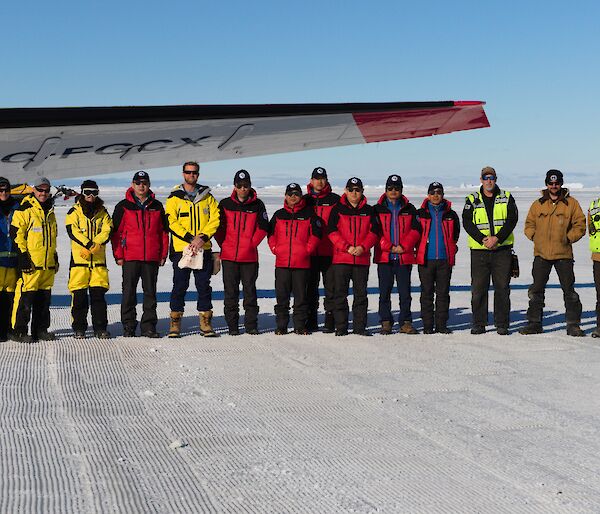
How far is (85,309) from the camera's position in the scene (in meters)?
8.12

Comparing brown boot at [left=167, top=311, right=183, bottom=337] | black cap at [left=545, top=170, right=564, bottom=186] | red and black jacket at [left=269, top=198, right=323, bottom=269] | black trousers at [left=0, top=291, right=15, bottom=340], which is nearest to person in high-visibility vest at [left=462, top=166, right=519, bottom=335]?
black cap at [left=545, top=170, right=564, bottom=186]

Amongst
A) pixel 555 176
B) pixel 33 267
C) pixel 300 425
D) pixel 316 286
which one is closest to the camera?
pixel 300 425

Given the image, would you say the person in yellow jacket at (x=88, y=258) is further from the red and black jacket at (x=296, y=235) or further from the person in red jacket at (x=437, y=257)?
the person in red jacket at (x=437, y=257)

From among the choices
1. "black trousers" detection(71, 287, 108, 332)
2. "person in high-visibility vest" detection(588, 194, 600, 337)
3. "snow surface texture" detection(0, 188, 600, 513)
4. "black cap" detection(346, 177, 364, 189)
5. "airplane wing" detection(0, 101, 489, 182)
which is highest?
"airplane wing" detection(0, 101, 489, 182)

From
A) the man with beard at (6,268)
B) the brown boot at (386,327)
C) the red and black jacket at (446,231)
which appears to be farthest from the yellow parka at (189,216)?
the red and black jacket at (446,231)

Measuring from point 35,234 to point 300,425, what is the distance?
4447 millimetres

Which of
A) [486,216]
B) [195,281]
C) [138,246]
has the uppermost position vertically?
[486,216]

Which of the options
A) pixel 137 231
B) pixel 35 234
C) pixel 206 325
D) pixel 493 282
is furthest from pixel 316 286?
pixel 35 234

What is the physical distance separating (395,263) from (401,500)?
17.6 ft

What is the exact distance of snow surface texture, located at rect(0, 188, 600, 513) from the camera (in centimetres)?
353

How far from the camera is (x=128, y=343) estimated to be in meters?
7.78

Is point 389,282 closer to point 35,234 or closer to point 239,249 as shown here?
point 239,249

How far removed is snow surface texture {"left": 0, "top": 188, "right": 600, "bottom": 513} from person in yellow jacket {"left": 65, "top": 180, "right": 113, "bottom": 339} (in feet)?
1.39

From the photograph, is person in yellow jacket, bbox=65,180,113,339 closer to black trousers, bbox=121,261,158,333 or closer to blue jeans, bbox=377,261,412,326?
black trousers, bbox=121,261,158,333
